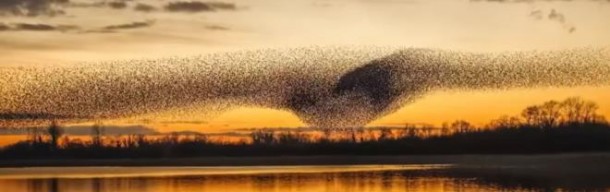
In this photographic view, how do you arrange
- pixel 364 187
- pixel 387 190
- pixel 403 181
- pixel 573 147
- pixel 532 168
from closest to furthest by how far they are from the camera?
pixel 387 190, pixel 364 187, pixel 403 181, pixel 573 147, pixel 532 168

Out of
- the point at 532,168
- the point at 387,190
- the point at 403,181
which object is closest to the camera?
the point at 387,190

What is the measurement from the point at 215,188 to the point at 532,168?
25.4m

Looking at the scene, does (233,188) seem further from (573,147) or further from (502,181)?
(573,147)

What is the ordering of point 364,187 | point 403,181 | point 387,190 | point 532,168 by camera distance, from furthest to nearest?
point 532,168, point 403,181, point 364,187, point 387,190

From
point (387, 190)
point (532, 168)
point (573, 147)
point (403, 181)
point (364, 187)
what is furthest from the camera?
point (532, 168)

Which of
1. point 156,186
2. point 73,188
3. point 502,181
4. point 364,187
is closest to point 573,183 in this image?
point 502,181

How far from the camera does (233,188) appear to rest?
42.4 metres

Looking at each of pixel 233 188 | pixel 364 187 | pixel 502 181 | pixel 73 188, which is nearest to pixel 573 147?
pixel 502 181

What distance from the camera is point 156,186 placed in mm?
45188

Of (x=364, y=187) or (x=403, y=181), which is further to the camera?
(x=403, y=181)

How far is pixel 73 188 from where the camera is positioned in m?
44.3

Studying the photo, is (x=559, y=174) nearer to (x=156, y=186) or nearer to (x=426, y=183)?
(x=426, y=183)

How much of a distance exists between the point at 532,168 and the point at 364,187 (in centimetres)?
2089

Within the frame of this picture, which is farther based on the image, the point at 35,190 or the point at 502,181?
the point at 502,181
